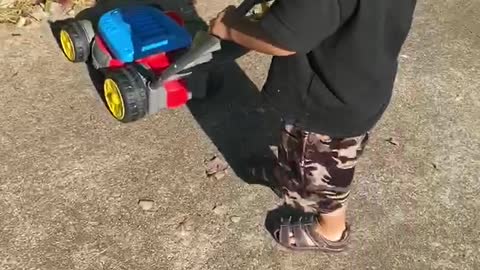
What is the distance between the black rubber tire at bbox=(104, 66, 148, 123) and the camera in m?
2.95

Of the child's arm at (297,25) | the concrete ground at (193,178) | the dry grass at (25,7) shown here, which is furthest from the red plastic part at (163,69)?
the child's arm at (297,25)

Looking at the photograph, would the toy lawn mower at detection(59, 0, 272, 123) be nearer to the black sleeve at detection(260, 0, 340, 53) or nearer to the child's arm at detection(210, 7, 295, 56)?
the child's arm at detection(210, 7, 295, 56)

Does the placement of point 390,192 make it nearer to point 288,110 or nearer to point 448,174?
point 448,174

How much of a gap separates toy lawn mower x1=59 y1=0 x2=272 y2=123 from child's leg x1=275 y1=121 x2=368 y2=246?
1.67 ft

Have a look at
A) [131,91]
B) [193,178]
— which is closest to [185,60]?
[131,91]

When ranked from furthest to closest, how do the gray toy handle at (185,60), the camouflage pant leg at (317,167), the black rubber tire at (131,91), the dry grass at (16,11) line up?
the dry grass at (16,11)
the black rubber tire at (131,91)
the gray toy handle at (185,60)
the camouflage pant leg at (317,167)

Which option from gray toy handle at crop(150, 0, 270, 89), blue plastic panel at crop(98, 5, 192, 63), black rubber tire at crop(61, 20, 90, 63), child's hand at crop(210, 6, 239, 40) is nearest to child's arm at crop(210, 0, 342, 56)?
child's hand at crop(210, 6, 239, 40)

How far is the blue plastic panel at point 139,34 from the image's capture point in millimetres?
3105

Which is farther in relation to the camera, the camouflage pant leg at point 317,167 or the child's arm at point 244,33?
the camouflage pant leg at point 317,167

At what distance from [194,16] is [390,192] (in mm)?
1288

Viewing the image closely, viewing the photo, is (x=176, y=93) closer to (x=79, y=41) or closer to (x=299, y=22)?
(x=79, y=41)

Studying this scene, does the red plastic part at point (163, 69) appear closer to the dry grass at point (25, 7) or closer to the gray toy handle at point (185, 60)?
the gray toy handle at point (185, 60)

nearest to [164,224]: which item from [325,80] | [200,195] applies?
[200,195]

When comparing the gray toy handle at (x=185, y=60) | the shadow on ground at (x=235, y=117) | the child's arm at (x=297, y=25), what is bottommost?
the shadow on ground at (x=235, y=117)
